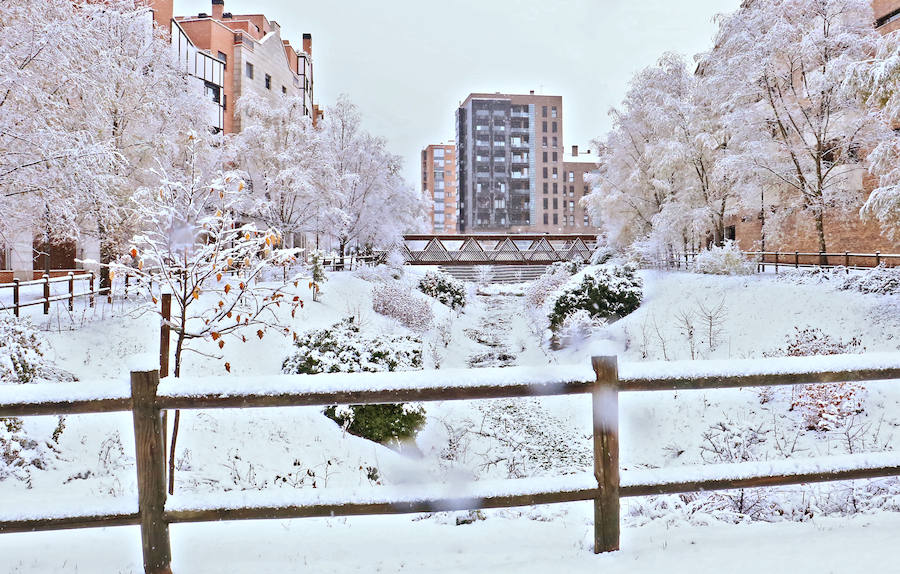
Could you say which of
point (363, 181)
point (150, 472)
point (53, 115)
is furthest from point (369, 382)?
point (363, 181)

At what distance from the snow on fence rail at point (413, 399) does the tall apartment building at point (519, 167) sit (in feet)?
304

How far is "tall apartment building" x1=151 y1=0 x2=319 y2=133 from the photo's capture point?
36.8m

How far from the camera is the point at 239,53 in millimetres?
39281

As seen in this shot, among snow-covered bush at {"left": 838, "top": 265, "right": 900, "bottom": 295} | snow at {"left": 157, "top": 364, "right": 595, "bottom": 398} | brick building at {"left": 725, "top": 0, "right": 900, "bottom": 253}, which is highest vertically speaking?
brick building at {"left": 725, "top": 0, "right": 900, "bottom": 253}

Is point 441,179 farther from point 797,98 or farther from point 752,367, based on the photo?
point 752,367

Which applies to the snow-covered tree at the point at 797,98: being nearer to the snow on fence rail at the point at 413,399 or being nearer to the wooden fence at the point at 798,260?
the wooden fence at the point at 798,260

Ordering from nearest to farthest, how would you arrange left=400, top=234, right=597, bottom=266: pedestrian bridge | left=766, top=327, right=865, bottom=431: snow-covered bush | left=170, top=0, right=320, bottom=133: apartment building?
left=766, top=327, right=865, bottom=431: snow-covered bush → left=170, top=0, right=320, bottom=133: apartment building → left=400, top=234, right=597, bottom=266: pedestrian bridge

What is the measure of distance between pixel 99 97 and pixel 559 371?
12.8 m

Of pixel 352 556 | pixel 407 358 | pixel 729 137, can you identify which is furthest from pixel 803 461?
pixel 729 137

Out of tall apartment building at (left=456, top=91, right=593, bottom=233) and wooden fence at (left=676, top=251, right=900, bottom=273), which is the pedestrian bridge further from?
tall apartment building at (left=456, top=91, right=593, bottom=233)

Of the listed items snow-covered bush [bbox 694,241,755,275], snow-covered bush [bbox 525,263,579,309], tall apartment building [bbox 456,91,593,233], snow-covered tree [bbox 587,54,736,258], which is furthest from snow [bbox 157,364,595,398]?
tall apartment building [bbox 456,91,593,233]

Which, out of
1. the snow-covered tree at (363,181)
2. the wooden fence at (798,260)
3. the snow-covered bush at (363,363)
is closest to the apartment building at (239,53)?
the snow-covered tree at (363,181)

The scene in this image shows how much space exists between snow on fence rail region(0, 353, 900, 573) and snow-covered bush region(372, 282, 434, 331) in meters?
17.6

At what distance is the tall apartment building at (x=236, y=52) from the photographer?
1448 inches
